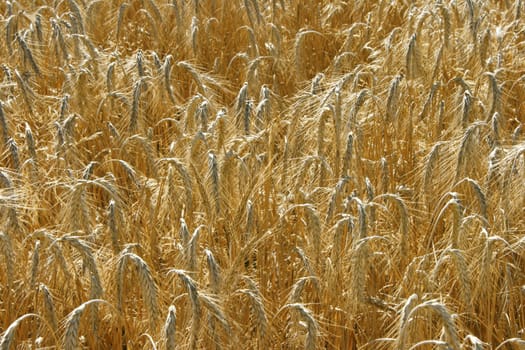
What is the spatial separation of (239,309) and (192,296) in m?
0.42

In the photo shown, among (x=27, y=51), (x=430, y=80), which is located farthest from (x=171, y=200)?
(x=430, y=80)

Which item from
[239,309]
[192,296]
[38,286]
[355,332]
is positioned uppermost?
[192,296]

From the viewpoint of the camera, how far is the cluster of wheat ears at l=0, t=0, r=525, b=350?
159cm

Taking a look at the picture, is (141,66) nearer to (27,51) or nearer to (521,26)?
(27,51)

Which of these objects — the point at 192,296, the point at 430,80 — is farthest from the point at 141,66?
the point at 192,296

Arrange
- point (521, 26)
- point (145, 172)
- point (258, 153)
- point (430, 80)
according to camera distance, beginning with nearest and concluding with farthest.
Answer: point (258, 153) → point (145, 172) → point (430, 80) → point (521, 26)

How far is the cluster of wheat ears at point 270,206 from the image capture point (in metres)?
1.59

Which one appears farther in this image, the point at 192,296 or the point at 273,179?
→ the point at 273,179

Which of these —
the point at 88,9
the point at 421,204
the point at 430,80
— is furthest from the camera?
the point at 88,9

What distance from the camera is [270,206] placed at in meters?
2.09

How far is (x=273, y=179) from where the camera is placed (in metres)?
2.07

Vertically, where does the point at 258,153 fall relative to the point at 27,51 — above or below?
below

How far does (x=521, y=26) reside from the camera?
9.57 ft

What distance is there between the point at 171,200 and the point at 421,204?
22.5 inches
